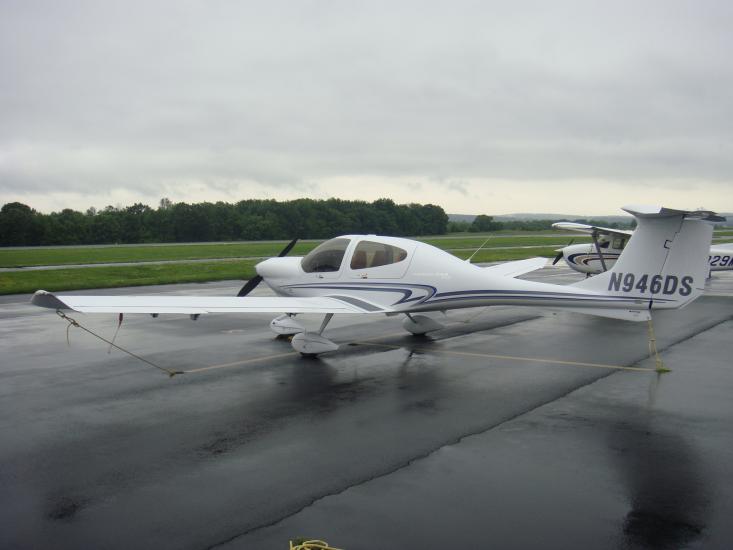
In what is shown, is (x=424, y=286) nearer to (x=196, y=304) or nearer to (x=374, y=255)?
(x=374, y=255)

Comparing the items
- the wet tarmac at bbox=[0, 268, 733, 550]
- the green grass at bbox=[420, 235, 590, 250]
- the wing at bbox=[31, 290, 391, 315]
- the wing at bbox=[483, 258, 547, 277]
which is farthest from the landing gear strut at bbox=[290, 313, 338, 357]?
the green grass at bbox=[420, 235, 590, 250]

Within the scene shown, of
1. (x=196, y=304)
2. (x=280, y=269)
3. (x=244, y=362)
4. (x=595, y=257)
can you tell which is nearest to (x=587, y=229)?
(x=595, y=257)

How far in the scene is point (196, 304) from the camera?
999cm

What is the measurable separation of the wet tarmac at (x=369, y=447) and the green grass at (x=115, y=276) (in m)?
12.2

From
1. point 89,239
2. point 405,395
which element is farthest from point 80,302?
point 89,239

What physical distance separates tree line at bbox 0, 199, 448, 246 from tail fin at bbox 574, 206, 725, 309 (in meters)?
70.9

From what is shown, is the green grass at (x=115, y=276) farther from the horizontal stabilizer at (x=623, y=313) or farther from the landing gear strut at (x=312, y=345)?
the horizontal stabilizer at (x=623, y=313)

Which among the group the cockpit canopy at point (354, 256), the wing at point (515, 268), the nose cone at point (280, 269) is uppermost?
the cockpit canopy at point (354, 256)

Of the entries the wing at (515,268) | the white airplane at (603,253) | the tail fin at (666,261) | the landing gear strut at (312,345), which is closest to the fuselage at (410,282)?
the tail fin at (666,261)

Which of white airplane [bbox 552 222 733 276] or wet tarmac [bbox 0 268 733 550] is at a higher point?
white airplane [bbox 552 222 733 276]

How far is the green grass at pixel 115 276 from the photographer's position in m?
24.0

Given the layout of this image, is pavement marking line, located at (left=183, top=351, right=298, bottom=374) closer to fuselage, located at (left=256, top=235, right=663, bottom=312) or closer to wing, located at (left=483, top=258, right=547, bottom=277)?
fuselage, located at (left=256, top=235, right=663, bottom=312)

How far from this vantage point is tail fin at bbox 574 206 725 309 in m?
9.91

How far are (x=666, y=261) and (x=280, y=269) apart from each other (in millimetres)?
7691
